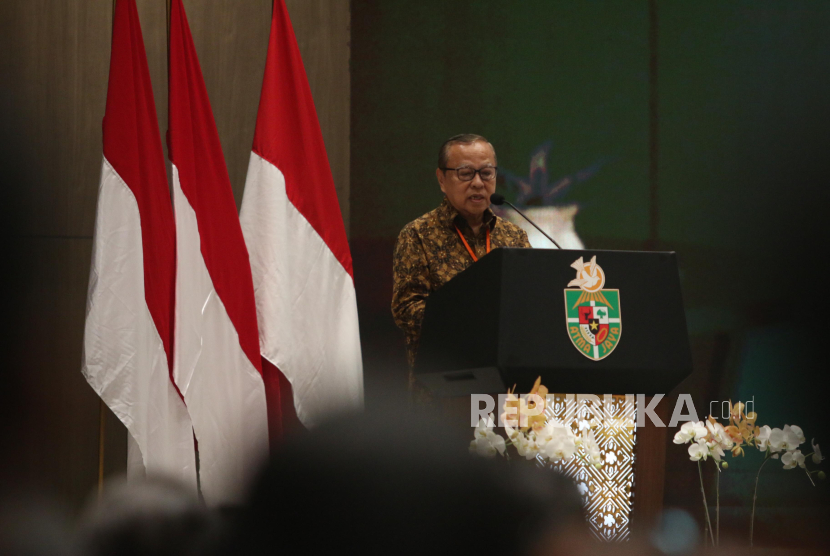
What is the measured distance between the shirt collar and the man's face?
0.06ft

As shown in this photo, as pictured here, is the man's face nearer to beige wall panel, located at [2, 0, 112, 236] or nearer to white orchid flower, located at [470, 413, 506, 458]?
white orchid flower, located at [470, 413, 506, 458]

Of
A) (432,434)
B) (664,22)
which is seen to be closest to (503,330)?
(432,434)

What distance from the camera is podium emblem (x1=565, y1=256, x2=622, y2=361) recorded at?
1.64 m

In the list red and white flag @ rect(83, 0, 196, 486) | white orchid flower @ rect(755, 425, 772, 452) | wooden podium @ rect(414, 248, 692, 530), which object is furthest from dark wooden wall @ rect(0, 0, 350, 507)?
white orchid flower @ rect(755, 425, 772, 452)

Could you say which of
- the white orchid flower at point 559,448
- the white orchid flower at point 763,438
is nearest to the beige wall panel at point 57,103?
the white orchid flower at point 559,448

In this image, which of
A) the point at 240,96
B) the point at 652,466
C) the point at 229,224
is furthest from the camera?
the point at 240,96

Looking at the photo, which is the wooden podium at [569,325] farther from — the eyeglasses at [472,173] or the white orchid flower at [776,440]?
the eyeglasses at [472,173]

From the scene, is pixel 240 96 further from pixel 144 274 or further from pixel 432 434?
pixel 432 434

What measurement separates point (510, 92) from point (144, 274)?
85.0 inches

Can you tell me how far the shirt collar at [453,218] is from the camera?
2500 millimetres

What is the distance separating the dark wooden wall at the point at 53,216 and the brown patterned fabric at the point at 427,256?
1.14m

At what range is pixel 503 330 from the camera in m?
1.59

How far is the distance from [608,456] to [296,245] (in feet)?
4.42

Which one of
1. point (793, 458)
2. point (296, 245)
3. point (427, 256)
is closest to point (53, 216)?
point (296, 245)
